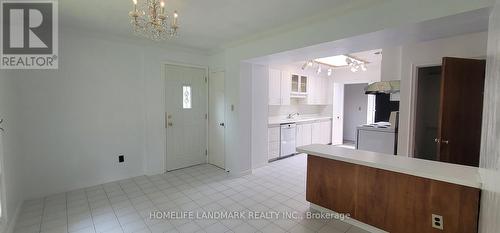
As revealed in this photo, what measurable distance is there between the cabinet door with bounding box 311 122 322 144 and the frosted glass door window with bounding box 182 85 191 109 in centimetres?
336

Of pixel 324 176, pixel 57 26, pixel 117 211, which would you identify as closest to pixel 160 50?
pixel 57 26

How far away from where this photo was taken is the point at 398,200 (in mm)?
1969

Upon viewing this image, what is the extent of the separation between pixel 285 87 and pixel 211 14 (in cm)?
313

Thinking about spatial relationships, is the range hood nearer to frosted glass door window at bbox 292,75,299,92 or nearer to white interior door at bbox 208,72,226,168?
frosted glass door window at bbox 292,75,299,92

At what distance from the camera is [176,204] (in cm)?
282

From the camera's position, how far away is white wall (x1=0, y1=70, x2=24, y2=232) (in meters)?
2.21

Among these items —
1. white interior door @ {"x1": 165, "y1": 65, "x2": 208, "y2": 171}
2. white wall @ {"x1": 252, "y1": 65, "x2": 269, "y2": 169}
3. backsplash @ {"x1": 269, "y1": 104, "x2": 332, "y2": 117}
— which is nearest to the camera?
white interior door @ {"x1": 165, "y1": 65, "x2": 208, "y2": 171}

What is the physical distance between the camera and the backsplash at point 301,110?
5768mm

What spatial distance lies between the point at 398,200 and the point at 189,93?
3635 millimetres

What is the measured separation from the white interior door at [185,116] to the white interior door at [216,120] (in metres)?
0.12

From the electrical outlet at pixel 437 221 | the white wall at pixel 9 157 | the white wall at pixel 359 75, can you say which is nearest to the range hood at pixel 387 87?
the white wall at pixel 359 75

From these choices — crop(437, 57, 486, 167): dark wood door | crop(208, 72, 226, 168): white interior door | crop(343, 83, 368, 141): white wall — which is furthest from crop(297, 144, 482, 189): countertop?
crop(343, 83, 368, 141): white wall

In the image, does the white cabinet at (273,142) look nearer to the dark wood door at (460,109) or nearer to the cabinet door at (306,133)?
the cabinet door at (306,133)

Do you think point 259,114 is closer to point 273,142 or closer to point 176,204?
point 273,142
